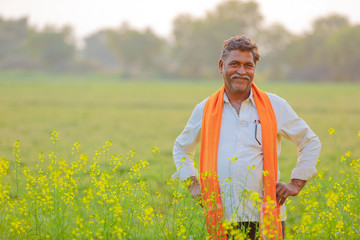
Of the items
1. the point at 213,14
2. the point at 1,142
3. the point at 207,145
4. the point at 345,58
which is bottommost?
the point at 1,142

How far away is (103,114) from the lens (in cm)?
2422

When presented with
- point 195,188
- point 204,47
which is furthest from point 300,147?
point 204,47

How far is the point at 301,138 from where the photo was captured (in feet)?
13.1

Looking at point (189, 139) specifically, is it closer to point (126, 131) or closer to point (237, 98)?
point (237, 98)

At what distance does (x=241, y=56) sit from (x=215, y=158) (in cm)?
86

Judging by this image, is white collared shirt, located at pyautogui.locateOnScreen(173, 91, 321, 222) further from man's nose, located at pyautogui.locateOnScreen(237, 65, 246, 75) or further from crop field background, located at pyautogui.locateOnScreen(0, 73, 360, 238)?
crop field background, located at pyautogui.locateOnScreen(0, 73, 360, 238)

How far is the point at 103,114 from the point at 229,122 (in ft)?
67.8

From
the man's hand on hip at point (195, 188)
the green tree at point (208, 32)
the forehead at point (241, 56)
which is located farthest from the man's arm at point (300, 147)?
the green tree at point (208, 32)

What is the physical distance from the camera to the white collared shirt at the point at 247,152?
3781 mm

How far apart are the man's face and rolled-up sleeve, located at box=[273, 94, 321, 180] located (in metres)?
0.31

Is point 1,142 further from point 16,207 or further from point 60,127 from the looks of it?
point 16,207

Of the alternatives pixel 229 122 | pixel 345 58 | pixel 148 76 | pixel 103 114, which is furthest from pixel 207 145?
pixel 148 76

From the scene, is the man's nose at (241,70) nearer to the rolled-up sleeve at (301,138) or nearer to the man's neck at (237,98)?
the man's neck at (237,98)

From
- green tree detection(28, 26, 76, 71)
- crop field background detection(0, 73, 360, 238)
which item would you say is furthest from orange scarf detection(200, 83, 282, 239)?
green tree detection(28, 26, 76, 71)
